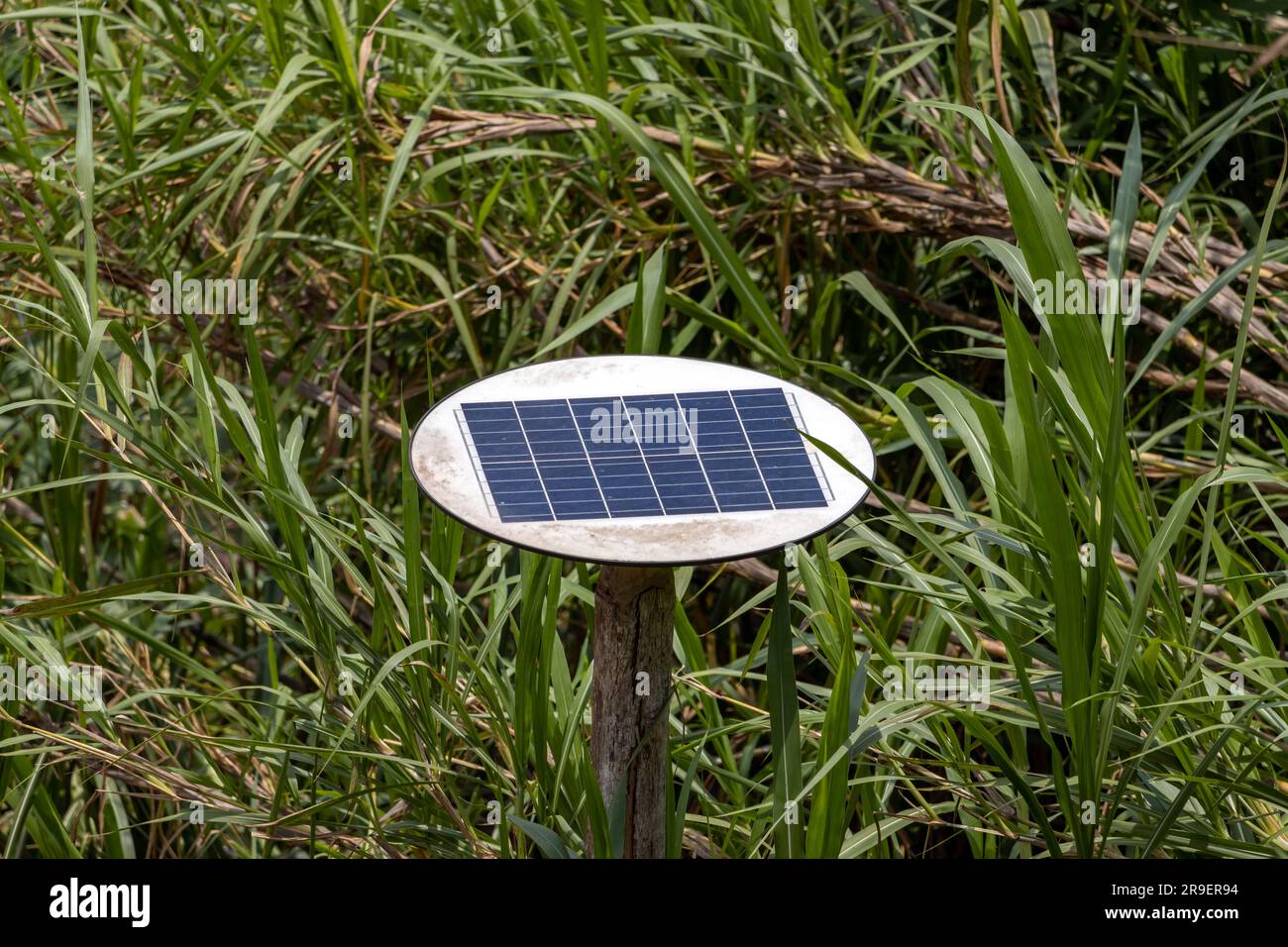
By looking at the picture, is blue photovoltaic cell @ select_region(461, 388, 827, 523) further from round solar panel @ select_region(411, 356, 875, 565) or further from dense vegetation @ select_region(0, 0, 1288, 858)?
dense vegetation @ select_region(0, 0, 1288, 858)

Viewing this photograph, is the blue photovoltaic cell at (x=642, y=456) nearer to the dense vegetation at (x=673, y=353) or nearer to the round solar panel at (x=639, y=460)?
the round solar panel at (x=639, y=460)

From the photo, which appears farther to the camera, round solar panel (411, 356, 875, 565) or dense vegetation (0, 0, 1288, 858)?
dense vegetation (0, 0, 1288, 858)

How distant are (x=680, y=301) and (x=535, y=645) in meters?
0.54

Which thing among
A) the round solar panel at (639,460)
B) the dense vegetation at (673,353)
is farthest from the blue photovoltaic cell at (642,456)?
the dense vegetation at (673,353)

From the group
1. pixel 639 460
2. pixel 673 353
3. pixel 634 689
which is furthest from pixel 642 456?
pixel 673 353

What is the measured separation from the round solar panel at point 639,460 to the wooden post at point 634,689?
0.09 meters

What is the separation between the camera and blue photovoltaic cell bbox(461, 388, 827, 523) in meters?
1.32

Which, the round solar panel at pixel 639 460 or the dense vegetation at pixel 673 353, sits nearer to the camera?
the round solar panel at pixel 639 460

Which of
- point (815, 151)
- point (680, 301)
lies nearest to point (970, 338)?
point (815, 151)

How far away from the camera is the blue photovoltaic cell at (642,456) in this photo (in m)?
1.32

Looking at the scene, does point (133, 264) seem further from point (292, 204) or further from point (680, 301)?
point (680, 301)

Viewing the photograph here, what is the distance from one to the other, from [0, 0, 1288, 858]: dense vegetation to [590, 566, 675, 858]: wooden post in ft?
0.18

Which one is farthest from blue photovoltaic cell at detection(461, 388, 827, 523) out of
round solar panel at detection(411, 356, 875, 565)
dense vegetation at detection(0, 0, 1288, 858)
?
dense vegetation at detection(0, 0, 1288, 858)

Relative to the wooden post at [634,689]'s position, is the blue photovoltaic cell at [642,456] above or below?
above
